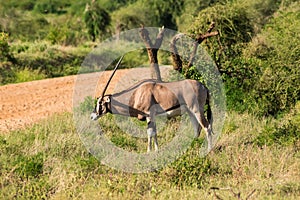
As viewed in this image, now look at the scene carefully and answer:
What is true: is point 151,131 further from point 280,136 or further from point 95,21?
point 95,21

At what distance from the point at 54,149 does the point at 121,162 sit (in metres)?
1.21

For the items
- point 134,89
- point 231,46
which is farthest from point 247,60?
point 134,89

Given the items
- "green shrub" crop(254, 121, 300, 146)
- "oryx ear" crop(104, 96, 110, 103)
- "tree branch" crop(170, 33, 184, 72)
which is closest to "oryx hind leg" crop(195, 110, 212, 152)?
"green shrub" crop(254, 121, 300, 146)

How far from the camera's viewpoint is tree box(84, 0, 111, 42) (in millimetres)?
29594

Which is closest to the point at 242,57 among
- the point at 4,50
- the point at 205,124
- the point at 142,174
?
the point at 205,124

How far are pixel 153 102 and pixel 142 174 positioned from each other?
58.4 inches

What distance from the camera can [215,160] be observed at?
8367mm

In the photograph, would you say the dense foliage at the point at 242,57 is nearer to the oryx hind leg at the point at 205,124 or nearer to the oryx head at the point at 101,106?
the oryx hind leg at the point at 205,124

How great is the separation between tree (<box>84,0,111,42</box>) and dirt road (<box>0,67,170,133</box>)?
462 inches

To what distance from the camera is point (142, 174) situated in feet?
25.2

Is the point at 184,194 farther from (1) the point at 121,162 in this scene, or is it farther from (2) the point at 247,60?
(2) the point at 247,60

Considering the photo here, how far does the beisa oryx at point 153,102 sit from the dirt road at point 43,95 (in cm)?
266

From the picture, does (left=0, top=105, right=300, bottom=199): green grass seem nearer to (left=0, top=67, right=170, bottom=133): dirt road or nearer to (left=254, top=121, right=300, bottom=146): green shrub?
(left=254, top=121, right=300, bottom=146): green shrub

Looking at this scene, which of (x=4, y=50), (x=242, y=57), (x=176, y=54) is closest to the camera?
(x=176, y=54)
